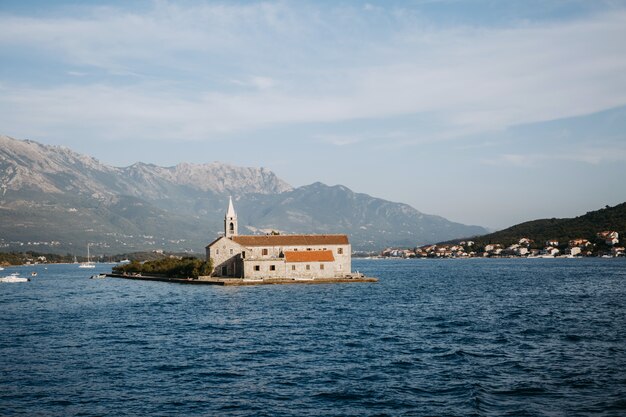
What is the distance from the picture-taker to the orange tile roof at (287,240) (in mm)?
90625

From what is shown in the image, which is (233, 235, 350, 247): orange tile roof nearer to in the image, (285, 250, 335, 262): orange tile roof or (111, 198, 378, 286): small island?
(111, 198, 378, 286): small island

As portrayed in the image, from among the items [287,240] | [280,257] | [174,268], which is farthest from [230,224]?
[174,268]

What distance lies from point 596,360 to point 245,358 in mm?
17244

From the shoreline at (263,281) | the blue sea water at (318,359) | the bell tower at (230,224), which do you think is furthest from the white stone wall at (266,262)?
the blue sea water at (318,359)

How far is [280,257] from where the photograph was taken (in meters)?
89.1

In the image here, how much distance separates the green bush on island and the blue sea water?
3296 cm

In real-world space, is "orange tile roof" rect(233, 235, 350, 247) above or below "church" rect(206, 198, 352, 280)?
above

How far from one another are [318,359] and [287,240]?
5902cm

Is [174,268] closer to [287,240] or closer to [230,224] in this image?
[230,224]

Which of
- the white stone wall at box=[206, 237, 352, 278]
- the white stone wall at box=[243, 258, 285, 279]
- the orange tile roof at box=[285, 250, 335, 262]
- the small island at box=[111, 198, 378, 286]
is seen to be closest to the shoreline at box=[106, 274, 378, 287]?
the small island at box=[111, 198, 378, 286]

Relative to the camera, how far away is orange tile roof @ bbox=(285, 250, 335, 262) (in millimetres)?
88250

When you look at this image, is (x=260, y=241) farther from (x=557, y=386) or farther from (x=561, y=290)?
(x=557, y=386)

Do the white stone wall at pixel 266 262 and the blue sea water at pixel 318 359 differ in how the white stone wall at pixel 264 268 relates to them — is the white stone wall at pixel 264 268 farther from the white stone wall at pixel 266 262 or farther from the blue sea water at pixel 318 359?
the blue sea water at pixel 318 359

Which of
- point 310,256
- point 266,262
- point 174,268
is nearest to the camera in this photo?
point 266,262
